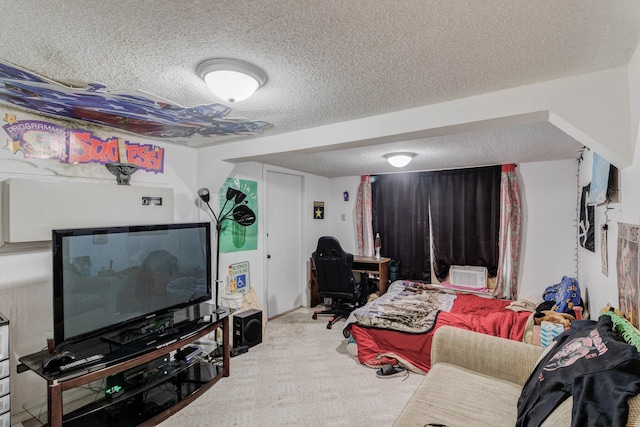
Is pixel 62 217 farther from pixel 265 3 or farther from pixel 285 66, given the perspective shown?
pixel 265 3

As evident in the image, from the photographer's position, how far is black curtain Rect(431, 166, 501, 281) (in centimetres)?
A: 415

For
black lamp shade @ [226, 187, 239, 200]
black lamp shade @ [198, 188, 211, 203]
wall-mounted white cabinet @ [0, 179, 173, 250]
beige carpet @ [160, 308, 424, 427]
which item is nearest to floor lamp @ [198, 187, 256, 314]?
black lamp shade @ [226, 187, 239, 200]

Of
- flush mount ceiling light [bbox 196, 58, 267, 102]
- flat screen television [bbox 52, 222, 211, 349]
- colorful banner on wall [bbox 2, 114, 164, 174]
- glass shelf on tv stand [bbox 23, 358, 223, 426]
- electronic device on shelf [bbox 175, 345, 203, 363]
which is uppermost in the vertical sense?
flush mount ceiling light [bbox 196, 58, 267, 102]

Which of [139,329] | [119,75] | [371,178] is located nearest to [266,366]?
[139,329]

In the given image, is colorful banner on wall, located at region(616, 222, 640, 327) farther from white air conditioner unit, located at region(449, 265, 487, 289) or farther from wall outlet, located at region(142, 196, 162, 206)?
wall outlet, located at region(142, 196, 162, 206)

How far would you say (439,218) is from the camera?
4531mm

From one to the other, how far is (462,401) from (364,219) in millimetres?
3587

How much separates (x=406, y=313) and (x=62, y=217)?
3.08 meters

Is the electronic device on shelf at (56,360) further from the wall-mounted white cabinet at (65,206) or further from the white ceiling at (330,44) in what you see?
the white ceiling at (330,44)

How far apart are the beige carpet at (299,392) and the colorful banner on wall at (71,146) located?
6.70ft

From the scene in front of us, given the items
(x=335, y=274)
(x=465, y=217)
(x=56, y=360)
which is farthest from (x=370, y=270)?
(x=56, y=360)

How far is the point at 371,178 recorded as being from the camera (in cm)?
508

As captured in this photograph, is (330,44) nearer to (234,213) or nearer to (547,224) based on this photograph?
(234,213)

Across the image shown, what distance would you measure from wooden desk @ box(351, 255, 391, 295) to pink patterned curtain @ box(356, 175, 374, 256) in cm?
34
